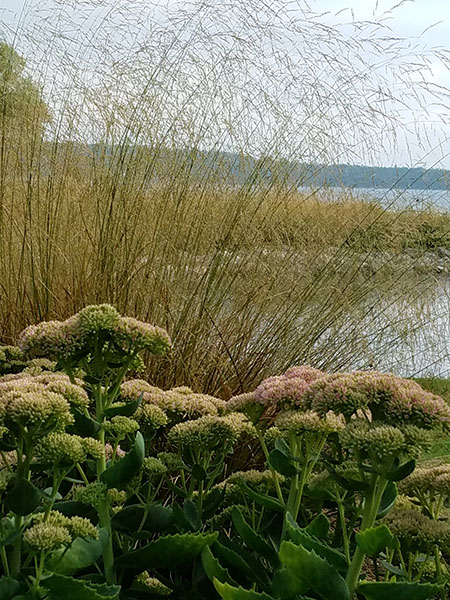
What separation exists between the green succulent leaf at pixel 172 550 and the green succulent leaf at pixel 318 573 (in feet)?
0.57

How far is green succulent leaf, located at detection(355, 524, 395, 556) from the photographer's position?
0.97 m

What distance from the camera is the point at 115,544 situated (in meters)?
1.43

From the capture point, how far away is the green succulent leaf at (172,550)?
1.13 m

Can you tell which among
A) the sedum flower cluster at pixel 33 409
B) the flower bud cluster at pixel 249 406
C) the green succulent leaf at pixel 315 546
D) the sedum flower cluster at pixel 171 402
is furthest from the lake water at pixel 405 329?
the sedum flower cluster at pixel 33 409

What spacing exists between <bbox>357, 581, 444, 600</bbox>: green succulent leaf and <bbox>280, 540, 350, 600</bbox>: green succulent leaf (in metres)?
0.04

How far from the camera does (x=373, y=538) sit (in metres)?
0.98

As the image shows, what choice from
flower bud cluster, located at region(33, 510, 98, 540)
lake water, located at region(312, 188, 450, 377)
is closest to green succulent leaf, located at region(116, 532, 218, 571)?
flower bud cluster, located at region(33, 510, 98, 540)

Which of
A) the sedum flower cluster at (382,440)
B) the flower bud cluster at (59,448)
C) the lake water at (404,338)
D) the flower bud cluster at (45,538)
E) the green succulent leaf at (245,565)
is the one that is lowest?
the lake water at (404,338)

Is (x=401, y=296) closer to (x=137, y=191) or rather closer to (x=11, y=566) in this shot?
(x=137, y=191)

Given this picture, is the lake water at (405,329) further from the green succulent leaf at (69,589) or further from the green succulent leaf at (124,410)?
Result: the green succulent leaf at (69,589)

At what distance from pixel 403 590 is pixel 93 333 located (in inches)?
23.9

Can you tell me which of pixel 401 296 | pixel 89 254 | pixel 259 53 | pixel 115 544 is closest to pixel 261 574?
pixel 115 544

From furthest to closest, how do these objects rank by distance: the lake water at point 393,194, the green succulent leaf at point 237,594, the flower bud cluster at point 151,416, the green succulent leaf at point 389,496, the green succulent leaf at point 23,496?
the lake water at point 393,194
the flower bud cluster at point 151,416
the green succulent leaf at point 389,496
the green succulent leaf at point 23,496
the green succulent leaf at point 237,594

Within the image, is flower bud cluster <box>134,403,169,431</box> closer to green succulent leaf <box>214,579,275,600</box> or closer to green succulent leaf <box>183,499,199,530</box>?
green succulent leaf <box>183,499,199,530</box>
